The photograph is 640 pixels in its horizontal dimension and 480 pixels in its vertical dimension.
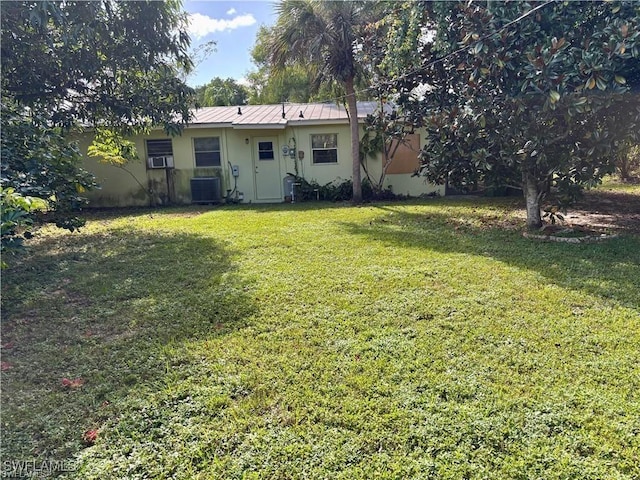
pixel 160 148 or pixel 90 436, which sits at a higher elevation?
pixel 160 148

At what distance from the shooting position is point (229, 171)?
1271 cm

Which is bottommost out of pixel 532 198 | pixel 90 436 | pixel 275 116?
pixel 90 436

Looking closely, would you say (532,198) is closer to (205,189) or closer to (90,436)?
(90,436)

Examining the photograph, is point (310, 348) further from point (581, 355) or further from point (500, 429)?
point (581, 355)

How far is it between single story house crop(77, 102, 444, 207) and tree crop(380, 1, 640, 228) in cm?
530

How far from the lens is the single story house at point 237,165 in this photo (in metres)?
12.5

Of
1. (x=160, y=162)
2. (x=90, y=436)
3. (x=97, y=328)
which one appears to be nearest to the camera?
(x=90, y=436)

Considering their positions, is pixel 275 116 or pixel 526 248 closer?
pixel 526 248

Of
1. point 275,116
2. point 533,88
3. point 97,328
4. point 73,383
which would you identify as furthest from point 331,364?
point 275,116

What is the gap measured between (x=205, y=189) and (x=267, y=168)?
2.02m

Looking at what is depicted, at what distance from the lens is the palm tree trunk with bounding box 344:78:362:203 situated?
10875mm

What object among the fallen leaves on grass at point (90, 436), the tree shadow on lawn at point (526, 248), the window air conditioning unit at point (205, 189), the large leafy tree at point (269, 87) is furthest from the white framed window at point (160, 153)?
the fallen leaves on grass at point (90, 436)

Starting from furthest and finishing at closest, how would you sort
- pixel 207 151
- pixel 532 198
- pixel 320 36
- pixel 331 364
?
1. pixel 207 151
2. pixel 320 36
3. pixel 532 198
4. pixel 331 364

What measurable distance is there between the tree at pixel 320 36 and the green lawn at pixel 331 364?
648 centimetres
